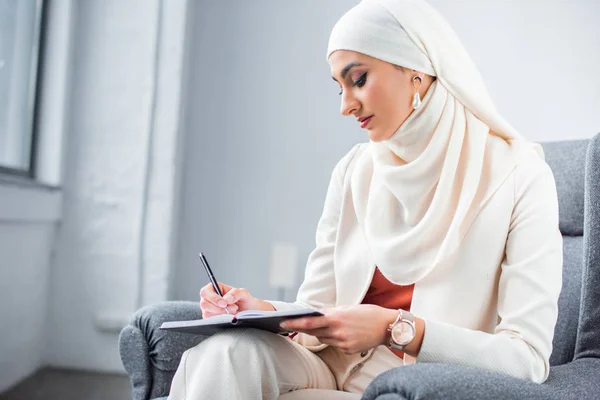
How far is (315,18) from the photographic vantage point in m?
2.84

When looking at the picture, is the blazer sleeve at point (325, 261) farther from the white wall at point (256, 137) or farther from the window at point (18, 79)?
the window at point (18, 79)

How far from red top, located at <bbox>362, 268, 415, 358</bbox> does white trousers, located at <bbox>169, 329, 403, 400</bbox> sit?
14 centimetres

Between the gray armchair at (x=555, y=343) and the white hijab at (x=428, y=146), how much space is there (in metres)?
0.28

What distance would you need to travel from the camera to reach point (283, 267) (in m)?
2.75

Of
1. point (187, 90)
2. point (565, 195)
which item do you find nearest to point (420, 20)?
point (565, 195)

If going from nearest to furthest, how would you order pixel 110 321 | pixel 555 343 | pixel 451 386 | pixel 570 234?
pixel 451 386, pixel 555 343, pixel 570 234, pixel 110 321

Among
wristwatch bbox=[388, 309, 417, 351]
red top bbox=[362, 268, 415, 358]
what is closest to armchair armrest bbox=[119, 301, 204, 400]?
red top bbox=[362, 268, 415, 358]

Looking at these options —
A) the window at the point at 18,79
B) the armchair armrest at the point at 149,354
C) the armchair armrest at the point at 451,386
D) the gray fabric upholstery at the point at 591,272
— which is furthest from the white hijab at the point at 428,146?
the window at the point at 18,79

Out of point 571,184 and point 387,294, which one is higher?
point 571,184

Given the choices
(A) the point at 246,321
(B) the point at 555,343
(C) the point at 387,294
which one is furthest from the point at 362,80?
(B) the point at 555,343

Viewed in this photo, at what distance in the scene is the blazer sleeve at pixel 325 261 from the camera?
142 cm

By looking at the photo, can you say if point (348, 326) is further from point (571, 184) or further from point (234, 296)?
point (571, 184)

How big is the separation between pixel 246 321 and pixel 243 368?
0.11 meters

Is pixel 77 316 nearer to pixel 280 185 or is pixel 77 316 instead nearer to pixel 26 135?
pixel 26 135
